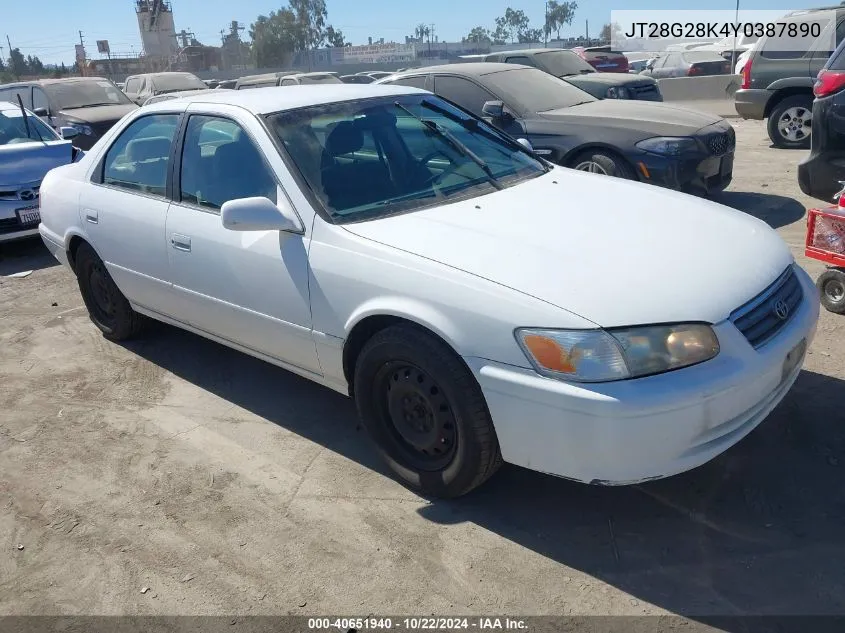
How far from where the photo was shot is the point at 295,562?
9.74 ft

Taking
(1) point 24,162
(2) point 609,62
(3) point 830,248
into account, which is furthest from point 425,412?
(2) point 609,62

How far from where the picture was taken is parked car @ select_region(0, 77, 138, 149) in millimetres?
12703

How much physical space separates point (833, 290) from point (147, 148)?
14.1ft

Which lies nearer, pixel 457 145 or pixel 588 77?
pixel 457 145

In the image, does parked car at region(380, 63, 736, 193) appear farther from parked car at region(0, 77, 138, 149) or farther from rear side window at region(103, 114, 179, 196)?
parked car at region(0, 77, 138, 149)

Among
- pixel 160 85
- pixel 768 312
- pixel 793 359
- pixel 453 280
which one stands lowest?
pixel 793 359

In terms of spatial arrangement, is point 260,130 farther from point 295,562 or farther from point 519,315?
point 295,562

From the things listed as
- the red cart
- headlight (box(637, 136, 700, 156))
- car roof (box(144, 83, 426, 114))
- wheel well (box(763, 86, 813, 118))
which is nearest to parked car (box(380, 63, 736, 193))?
headlight (box(637, 136, 700, 156))

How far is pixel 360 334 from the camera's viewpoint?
3295 millimetres

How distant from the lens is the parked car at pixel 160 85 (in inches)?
737

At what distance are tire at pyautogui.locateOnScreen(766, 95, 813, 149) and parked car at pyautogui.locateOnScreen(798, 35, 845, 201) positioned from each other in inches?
213

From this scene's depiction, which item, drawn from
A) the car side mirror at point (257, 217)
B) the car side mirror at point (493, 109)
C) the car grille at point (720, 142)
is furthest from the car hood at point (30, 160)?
the car grille at point (720, 142)

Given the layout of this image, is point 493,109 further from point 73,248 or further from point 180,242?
point 180,242

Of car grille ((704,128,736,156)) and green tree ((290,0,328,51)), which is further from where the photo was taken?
green tree ((290,0,328,51))
